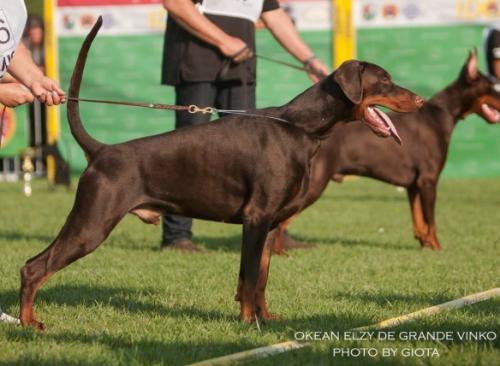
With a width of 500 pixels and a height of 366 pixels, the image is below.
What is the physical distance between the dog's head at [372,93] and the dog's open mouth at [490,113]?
317cm

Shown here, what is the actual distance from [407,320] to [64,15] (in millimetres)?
10728

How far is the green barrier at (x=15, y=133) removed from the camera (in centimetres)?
1376

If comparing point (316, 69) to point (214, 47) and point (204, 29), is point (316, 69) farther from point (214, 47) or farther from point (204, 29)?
point (204, 29)

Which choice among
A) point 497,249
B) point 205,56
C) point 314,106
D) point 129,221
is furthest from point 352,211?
point 314,106

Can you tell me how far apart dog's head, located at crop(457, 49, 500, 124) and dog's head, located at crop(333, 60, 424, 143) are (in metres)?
2.96

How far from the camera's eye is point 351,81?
4391mm

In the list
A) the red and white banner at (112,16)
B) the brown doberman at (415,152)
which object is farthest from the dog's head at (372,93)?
the red and white banner at (112,16)

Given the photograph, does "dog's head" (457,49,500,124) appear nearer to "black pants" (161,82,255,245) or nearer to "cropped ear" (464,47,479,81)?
"cropped ear" (464,47,479,81)

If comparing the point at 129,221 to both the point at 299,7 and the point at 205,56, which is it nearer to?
the point at 205,56

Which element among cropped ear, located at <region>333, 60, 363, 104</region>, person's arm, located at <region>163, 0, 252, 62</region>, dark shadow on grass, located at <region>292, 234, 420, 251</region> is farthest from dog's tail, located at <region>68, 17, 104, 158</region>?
dark shadow on grass, located at <region>292, 234, 420, 251</region>

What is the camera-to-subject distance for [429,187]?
7.48 m

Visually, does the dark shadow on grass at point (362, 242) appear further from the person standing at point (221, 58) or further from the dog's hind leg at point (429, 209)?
the person standing at point (221, 58)

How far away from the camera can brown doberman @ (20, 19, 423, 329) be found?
4.13 metres

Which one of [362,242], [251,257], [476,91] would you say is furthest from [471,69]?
[251,257]
